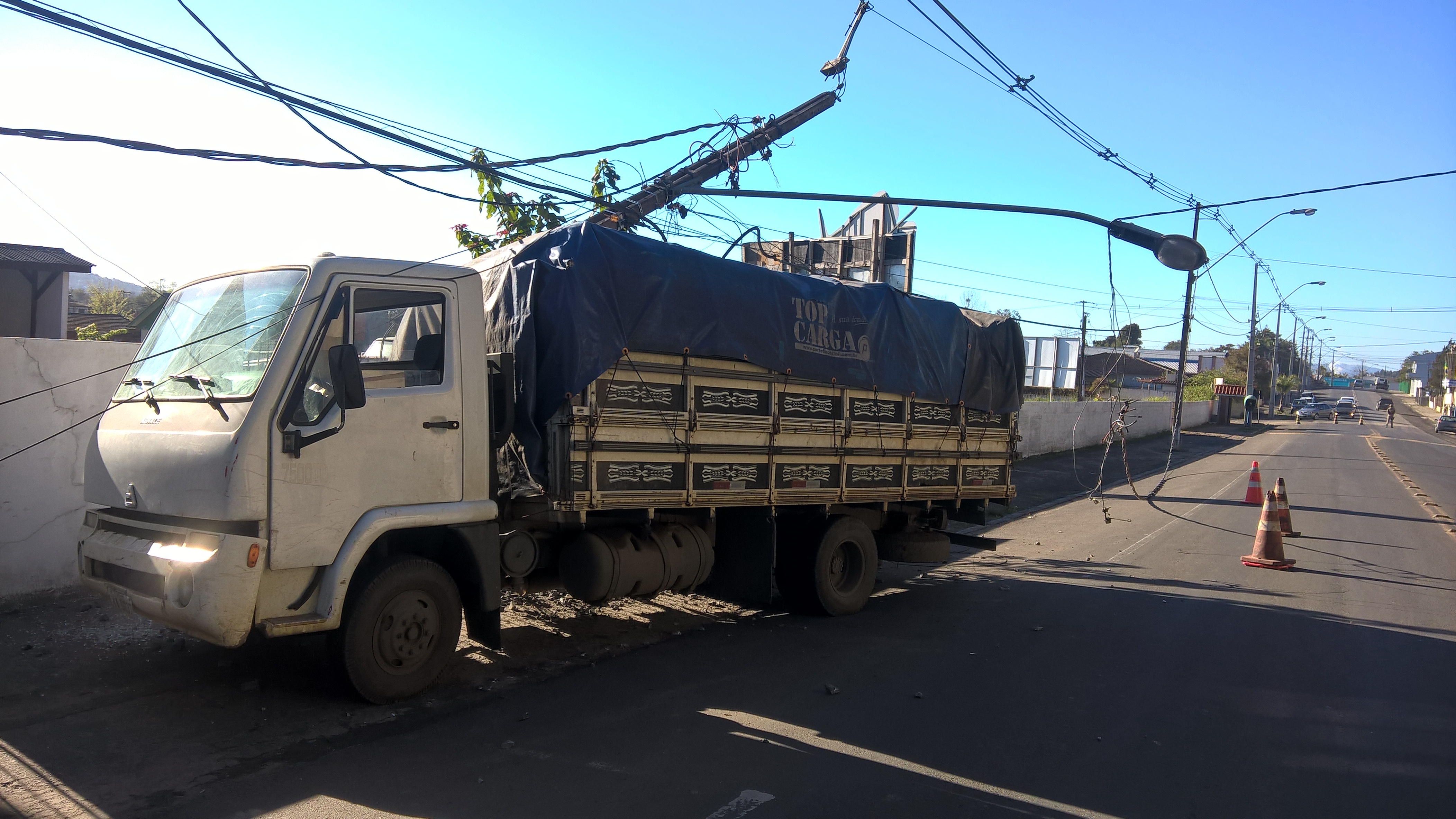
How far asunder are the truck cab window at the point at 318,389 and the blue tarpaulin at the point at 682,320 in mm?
1407

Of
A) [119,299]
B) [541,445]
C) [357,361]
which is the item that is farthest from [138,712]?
[119,299]

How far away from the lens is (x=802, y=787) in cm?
439

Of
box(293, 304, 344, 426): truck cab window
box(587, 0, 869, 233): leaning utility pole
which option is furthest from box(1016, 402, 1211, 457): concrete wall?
box(293, 304, 344, 426): truck cab window

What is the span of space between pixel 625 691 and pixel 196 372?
3.28 meters

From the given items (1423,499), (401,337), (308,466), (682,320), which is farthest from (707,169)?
(1423,499)

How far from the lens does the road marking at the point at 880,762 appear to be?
13.9ft

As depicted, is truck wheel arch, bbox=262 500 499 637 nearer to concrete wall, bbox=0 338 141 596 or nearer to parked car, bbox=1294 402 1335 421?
concrete wall, bbox=0 338 141 596

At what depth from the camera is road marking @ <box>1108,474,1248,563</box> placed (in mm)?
12312

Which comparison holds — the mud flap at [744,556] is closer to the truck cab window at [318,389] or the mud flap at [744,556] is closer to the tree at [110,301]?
the truck cab window at [318,389]

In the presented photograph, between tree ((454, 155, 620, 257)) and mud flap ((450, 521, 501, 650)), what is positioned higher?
tree ((454, 155, 620, 257))

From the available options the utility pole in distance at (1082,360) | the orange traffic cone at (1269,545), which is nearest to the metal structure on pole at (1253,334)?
the utility pole in distance at (1082,360)

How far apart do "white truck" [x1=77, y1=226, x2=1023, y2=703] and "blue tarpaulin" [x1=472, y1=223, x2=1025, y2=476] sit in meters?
0.03

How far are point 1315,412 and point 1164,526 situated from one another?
229 ft

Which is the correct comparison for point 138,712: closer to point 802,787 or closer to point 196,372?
point 196,372
